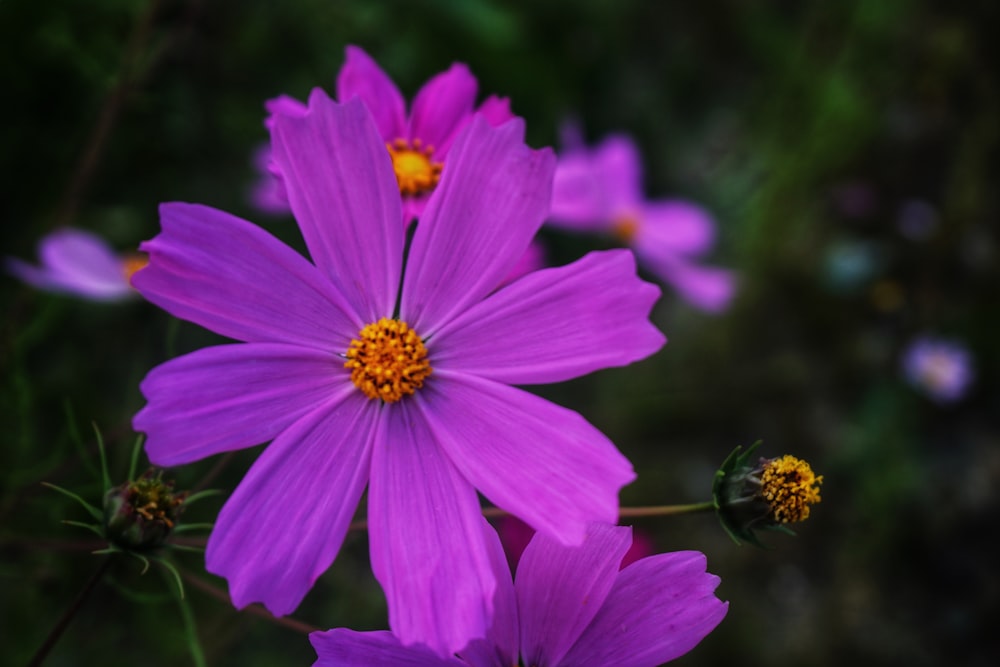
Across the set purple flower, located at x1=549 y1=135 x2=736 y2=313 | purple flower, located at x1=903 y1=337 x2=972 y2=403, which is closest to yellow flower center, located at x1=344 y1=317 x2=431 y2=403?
purple flower, located at x1=549 y1=135 x2=736 y2=313

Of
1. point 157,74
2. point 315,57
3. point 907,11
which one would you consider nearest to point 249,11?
point 315,57

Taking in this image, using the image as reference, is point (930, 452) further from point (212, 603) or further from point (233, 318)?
point (233, 318)

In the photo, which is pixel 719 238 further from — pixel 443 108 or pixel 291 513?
pixel 291 513

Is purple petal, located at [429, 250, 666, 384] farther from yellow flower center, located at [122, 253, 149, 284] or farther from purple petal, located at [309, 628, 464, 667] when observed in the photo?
yellow flower center, located at [122, 253, 149, 284]

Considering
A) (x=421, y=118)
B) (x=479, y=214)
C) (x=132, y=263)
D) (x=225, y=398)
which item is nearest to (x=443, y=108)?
(x=421, y=118)

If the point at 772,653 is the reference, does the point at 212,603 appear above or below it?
above
